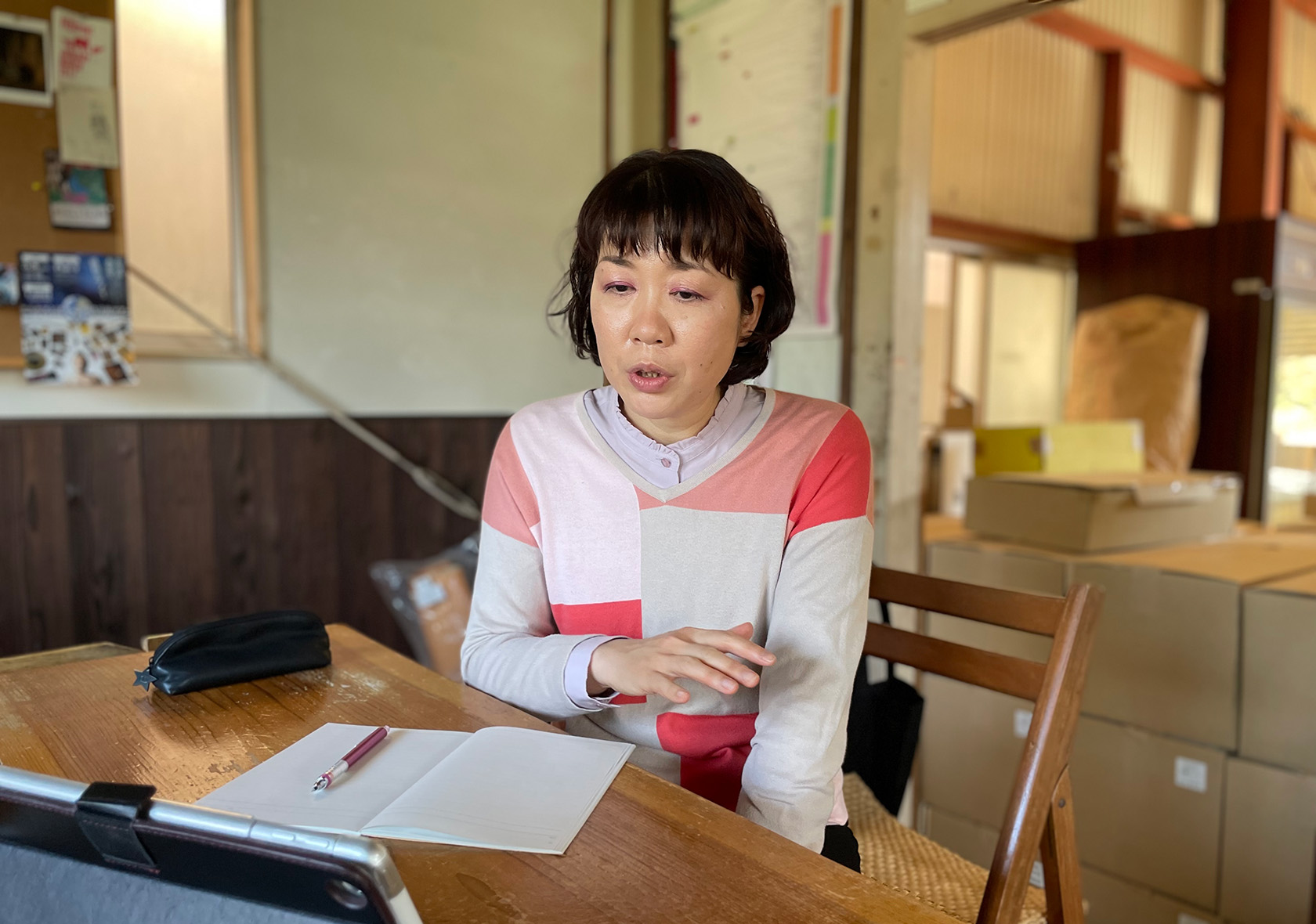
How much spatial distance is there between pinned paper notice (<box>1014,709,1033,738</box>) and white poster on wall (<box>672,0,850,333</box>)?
3.14 ft

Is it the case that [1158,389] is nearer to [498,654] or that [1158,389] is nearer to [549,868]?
[498,654]

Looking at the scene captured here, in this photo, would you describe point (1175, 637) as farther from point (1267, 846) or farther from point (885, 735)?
point (885, 735)

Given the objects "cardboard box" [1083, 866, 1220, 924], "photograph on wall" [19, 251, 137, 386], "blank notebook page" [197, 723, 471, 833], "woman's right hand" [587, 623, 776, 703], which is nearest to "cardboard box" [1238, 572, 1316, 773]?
"cardboard box" [1083, 866, 1220, 924]

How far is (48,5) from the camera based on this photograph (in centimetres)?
193

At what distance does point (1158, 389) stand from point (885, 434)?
2427mm

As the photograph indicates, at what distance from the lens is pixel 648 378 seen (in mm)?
978

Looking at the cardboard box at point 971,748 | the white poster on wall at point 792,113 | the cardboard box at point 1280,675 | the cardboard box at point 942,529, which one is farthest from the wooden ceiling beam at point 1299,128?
the cardboard box at point 971,748

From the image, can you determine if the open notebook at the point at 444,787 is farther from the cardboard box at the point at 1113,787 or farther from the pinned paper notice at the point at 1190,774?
the pinned paper notice at the point at 1190,774

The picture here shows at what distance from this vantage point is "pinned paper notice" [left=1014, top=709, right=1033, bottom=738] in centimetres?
192

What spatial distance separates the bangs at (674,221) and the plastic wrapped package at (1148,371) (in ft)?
11.0

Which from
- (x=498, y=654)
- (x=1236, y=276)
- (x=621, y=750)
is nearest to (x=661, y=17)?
(x=498, y=654)

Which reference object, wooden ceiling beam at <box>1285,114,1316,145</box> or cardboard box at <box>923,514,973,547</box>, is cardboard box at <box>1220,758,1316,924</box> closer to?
cardboard box at <box>923,514,973,547</box>

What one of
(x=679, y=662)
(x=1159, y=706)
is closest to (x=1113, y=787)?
(x=1159, y=706)

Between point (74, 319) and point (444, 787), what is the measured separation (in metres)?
1.77
